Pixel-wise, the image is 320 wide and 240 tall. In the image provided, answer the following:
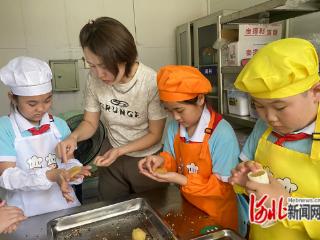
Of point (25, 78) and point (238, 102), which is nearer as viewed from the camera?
point (25, 78)

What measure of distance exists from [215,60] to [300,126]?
1.62m

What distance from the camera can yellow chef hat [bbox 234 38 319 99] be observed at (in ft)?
2.69

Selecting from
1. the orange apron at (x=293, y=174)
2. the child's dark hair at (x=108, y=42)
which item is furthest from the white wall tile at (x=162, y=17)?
the orange apron at (x=293, y=174)

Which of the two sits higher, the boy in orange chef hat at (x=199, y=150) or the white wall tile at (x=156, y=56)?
the white wall tile at (x=156, y=56)

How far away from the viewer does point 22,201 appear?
1.32 metres

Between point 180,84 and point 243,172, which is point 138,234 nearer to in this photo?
point 243,172

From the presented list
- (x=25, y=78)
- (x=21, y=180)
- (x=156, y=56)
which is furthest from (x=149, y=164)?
(x=156, y=56)

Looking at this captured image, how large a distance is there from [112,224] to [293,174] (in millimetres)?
702

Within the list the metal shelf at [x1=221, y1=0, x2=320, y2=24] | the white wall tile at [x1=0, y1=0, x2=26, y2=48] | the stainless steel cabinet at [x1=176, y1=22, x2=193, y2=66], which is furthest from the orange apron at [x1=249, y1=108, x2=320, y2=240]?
the white wall tile at [x1=0, y1=0, x2=26, y2=48]

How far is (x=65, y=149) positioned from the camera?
1.33m

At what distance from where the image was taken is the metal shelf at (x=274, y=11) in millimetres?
1511

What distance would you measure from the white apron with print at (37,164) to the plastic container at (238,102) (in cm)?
125

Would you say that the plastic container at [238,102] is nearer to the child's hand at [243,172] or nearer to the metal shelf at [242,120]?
the metal shelf at [242,120]

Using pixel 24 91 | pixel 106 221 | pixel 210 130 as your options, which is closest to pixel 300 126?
pixel 210 130
